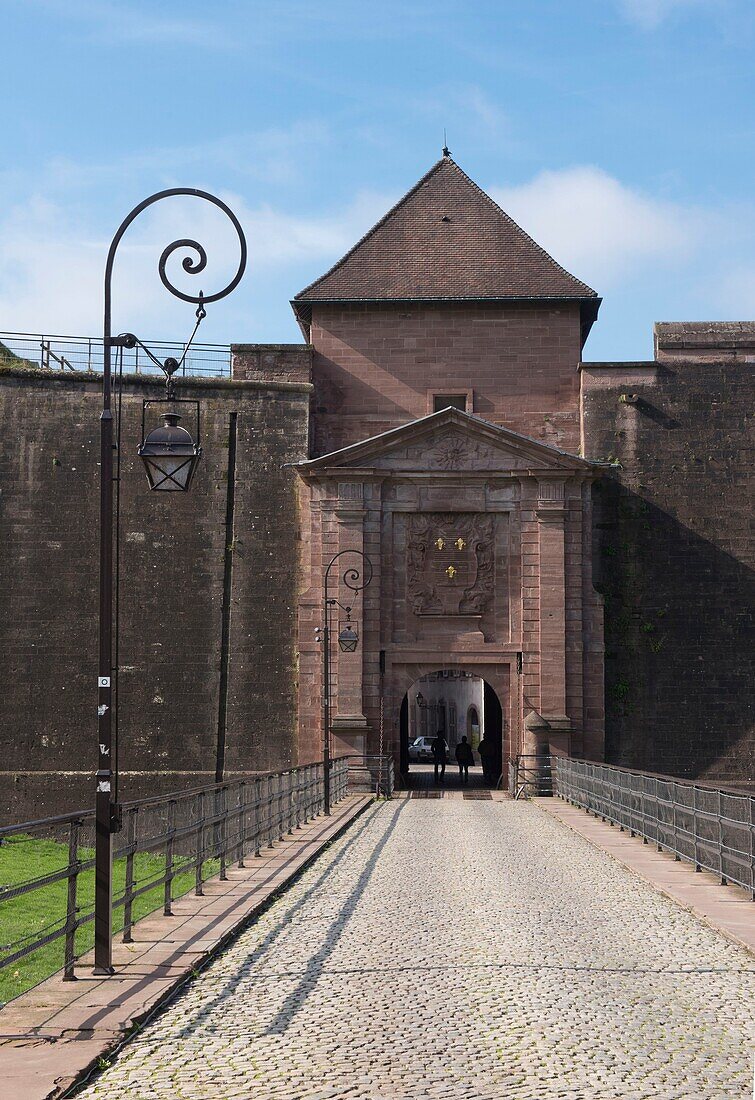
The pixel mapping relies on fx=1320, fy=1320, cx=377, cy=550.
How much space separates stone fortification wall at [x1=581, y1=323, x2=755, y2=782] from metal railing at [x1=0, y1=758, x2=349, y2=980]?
1587cm

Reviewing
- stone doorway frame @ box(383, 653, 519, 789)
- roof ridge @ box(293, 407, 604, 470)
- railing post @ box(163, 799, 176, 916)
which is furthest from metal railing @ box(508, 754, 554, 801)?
railing post @ box(163, 799, 176, 916)

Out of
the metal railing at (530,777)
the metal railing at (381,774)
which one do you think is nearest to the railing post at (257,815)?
the metal railing at (381,774)

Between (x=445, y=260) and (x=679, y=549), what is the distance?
35.1 feet

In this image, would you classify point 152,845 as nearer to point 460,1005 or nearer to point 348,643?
point 460,1005

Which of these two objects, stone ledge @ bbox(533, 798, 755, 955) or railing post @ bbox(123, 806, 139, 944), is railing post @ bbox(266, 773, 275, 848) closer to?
stone ledge @ bbox(533, 798, 755, 955)

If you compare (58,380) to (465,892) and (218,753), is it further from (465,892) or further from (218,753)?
(465,892)

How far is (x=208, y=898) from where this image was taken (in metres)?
13.0

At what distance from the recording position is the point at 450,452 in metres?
34.3

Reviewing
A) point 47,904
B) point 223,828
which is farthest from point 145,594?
point 223,828

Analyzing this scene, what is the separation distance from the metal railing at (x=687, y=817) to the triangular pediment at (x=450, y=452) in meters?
11.8

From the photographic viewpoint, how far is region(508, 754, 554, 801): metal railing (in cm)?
3183

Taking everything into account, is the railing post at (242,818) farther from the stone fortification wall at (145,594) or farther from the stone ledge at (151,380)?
the stone ledge at (151,380)

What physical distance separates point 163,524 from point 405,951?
25.9 meters

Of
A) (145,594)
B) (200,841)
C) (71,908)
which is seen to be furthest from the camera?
(145,594)
